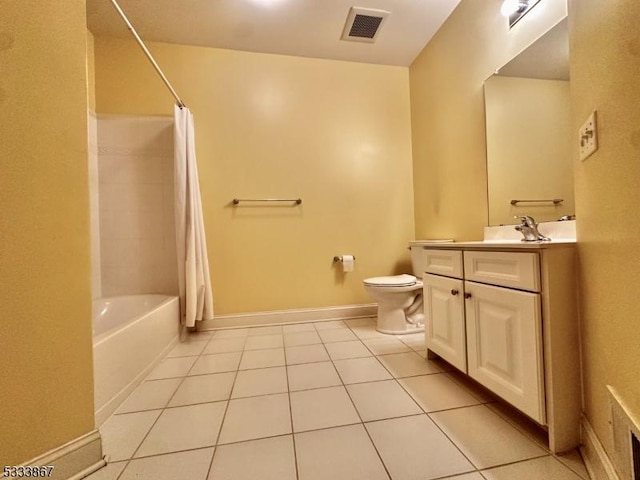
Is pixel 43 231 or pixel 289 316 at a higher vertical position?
pixel 43 231

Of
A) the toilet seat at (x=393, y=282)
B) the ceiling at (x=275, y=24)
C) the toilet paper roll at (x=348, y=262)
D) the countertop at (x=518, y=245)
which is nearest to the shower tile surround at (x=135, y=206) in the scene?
the ceiling at (x=275, y=24)

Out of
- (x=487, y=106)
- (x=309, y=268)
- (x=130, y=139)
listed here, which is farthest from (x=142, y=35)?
(x=487, y=106)

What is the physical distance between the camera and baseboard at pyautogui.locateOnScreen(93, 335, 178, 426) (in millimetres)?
1116

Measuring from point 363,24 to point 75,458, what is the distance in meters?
2.94

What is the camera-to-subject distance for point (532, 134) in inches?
56.7

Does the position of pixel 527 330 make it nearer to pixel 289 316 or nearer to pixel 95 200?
pixel 289 316

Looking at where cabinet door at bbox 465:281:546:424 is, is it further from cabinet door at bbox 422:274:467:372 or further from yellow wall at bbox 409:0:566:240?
yellow wall at bbox 409:0:566:240

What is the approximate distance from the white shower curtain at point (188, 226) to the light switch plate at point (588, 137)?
7.05 ft

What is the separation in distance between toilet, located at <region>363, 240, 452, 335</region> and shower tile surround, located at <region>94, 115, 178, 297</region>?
68.0 inches

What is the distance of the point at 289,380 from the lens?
1.42 metres

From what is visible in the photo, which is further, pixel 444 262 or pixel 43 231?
pixel 444 262

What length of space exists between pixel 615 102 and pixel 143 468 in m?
1.76

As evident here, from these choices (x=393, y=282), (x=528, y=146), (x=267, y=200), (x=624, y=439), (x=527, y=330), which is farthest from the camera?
(x=267, y=200)

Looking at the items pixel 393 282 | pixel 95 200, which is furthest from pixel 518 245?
pixel 95 200
